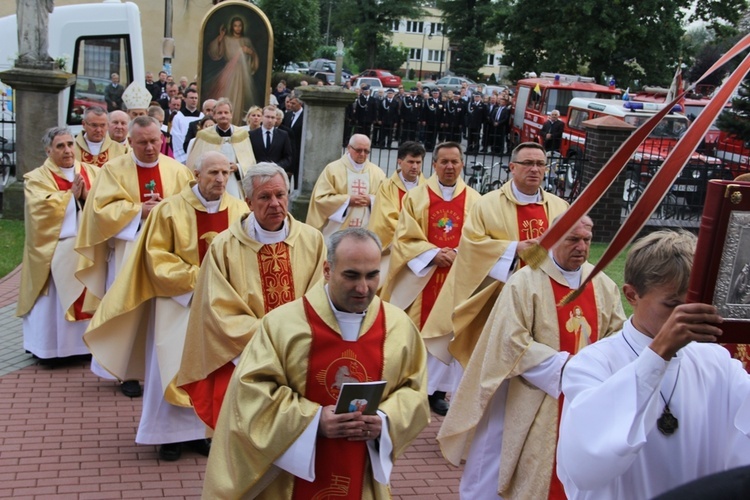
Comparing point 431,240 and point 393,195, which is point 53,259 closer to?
point 393,195

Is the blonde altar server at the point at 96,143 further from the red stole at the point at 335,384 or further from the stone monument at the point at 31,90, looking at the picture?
the red stole at the point at 335,384

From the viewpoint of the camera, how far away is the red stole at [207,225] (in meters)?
6.54

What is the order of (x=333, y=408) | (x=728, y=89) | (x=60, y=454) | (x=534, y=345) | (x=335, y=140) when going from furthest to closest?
(x=335, y=140)
(x=60, y=454)
(x=534, y=345)
(x=333, y=408)
(x=728, y=89)

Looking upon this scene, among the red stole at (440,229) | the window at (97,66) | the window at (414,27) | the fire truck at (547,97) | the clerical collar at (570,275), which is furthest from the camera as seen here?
the window at (414,27)

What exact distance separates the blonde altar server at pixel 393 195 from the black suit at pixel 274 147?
4.06 m

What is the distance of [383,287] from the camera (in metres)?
8.45

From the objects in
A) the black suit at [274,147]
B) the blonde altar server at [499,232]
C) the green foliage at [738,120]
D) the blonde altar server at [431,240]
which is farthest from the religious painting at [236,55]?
the blonde altar server at [499,232]

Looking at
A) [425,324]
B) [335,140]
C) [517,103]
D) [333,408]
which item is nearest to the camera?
[333,408]

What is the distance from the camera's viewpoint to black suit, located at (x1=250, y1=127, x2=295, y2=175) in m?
12.9

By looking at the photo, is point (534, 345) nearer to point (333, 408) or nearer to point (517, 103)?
point (333, 408)

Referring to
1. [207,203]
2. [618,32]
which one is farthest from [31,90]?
[618,32]

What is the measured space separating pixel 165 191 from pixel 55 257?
1.28m

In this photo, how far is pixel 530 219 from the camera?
6.91 meters

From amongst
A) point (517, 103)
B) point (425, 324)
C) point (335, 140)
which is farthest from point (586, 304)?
point (517, 103)
